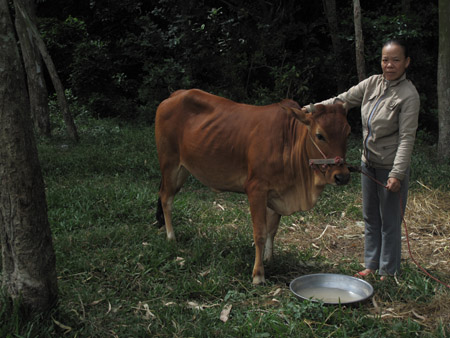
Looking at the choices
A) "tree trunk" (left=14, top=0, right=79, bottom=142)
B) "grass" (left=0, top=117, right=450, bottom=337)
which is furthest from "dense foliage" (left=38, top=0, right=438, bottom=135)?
"grass" (left=0, top=117, right=450, bottom=337)

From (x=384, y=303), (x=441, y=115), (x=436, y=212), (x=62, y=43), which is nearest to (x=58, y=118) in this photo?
(x=62, y=43)

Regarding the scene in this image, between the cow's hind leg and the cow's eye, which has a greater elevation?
the cow's eye

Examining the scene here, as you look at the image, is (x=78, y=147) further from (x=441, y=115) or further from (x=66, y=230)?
(x=441, y=115)

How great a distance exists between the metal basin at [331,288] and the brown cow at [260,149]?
390mm

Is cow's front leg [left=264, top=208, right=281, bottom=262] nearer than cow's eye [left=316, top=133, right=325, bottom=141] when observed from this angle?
No

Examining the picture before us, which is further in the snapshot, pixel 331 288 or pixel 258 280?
pixel 258 280

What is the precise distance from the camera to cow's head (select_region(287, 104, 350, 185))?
3783mm

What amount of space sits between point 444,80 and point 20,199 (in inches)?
293

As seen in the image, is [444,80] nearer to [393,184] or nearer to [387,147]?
[387,147]

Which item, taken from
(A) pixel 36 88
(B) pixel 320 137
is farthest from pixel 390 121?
(A) pixel 36 88

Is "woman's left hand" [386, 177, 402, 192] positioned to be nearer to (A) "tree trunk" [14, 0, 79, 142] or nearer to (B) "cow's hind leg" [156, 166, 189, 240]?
(B) "cow's hind leg" [156, 166, 189, 240]

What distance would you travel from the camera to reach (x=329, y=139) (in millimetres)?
3832

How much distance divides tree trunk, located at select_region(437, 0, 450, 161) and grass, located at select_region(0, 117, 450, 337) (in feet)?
3.72

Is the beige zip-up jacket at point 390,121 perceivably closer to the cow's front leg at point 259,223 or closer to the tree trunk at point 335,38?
the cow's front leg at point 259,223
